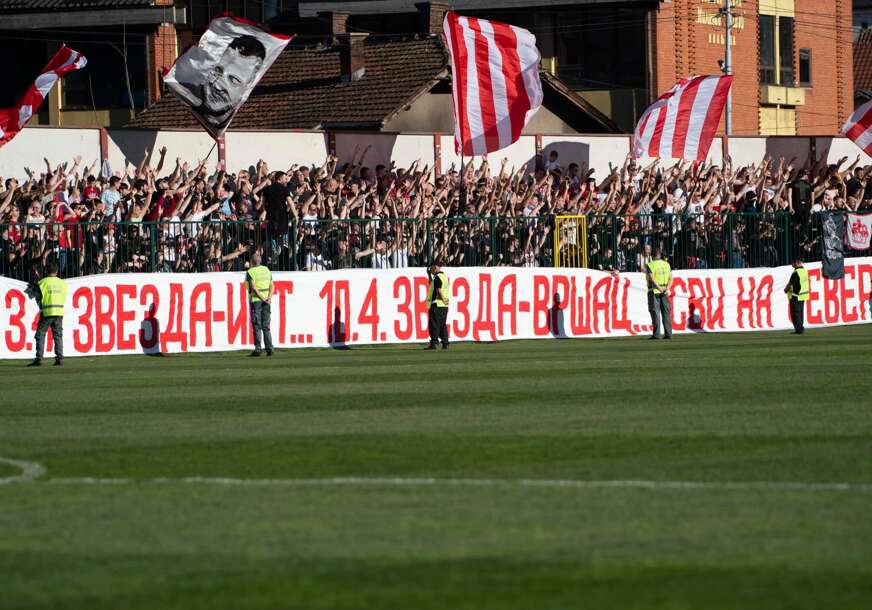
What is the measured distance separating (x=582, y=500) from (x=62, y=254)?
17341 mm

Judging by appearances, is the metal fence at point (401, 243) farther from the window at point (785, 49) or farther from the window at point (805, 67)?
the window at point (805, 67)

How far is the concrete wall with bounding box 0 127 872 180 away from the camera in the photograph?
93.6ft

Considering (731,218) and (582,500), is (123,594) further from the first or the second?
(731,218)

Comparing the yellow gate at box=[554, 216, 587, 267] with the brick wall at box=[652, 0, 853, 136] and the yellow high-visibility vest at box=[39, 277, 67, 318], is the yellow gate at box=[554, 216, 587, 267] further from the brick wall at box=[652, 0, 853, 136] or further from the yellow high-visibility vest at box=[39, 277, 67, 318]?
the brick wall at box=[652, 0, 853, 136]

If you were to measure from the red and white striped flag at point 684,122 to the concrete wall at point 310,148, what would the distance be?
2.39 metres

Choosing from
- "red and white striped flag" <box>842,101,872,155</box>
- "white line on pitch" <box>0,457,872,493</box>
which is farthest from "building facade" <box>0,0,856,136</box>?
"white line on pitch" <box>0,457,872,493</box>

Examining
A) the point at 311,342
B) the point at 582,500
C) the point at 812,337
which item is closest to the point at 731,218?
the point at 812,337

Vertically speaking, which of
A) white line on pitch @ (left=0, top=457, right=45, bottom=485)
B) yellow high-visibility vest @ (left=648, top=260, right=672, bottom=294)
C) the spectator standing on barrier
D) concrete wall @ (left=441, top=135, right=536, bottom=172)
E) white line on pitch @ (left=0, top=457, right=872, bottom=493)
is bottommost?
white line on pitch @ (left=0, top=457, right=45, bottom=485)

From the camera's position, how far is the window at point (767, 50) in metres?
58.9

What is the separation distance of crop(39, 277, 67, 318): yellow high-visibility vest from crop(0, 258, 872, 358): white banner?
1099 millimetres

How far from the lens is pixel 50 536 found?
8.28 metres

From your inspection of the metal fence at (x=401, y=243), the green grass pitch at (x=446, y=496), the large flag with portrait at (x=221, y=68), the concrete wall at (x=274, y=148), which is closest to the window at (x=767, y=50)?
the metal fence at (x=401, y=243)

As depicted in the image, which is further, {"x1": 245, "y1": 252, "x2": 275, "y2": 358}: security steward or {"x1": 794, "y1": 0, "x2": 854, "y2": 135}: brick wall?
{"x1": 794, "y1": 0, "x2": 854, "y2": 135}: brick wall

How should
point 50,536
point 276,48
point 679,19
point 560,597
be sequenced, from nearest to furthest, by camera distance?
point 560,597
point 50,536
point 276,48
point 679,19
